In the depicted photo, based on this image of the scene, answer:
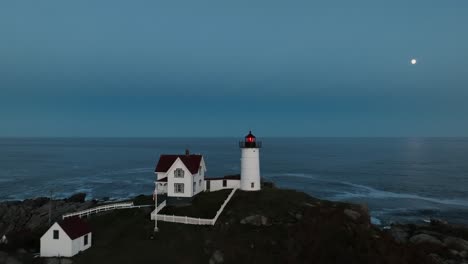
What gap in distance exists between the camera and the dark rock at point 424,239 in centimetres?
4439

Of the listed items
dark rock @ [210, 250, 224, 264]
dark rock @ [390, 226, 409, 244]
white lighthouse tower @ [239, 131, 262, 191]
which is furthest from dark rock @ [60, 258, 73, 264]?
dark rock @ [390, 226, 409, 244]

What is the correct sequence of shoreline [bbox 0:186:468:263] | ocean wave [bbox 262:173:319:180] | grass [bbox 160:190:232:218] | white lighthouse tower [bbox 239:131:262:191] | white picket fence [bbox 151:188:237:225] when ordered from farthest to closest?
ocean wave [bbox 262:173:319:180], white lighthouse tower [bbox 239:131:262:191], grass [bbox 160:190:232:218], white picket fence [bbox 151:188:237:225], shoreline [bbox 0:186:468:263]

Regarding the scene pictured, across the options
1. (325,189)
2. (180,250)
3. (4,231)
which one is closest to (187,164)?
(180,250)

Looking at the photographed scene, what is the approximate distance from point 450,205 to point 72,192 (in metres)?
80.7

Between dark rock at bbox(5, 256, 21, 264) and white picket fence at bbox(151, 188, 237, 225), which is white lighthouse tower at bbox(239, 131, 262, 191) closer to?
white picket fence at bbox(151, 188, 237, 225)

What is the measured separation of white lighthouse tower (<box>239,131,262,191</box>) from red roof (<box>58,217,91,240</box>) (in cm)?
2035

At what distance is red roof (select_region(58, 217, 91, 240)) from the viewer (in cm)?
3331

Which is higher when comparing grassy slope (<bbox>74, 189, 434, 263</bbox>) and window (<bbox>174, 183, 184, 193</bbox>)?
window (<bbox>174, 183, 184, 193</bbox>)

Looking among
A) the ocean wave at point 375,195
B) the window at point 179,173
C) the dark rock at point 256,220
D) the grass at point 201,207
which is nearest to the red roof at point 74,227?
the grass at point 201,207

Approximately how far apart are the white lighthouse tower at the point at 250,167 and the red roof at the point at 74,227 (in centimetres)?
2035

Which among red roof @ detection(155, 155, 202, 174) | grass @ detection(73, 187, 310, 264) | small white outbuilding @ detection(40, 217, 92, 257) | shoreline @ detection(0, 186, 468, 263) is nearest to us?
grass @ detection(73, 187, 310, 264)

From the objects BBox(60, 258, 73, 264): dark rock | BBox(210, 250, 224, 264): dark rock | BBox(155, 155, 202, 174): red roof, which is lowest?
BBox(60, 258, 73, 264): dark rock

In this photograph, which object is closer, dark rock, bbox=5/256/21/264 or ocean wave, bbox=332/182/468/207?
dark rock, bbox=5/256/21/264

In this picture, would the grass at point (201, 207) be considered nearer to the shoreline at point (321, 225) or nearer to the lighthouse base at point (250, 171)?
the shoreline at point (321, 225)
